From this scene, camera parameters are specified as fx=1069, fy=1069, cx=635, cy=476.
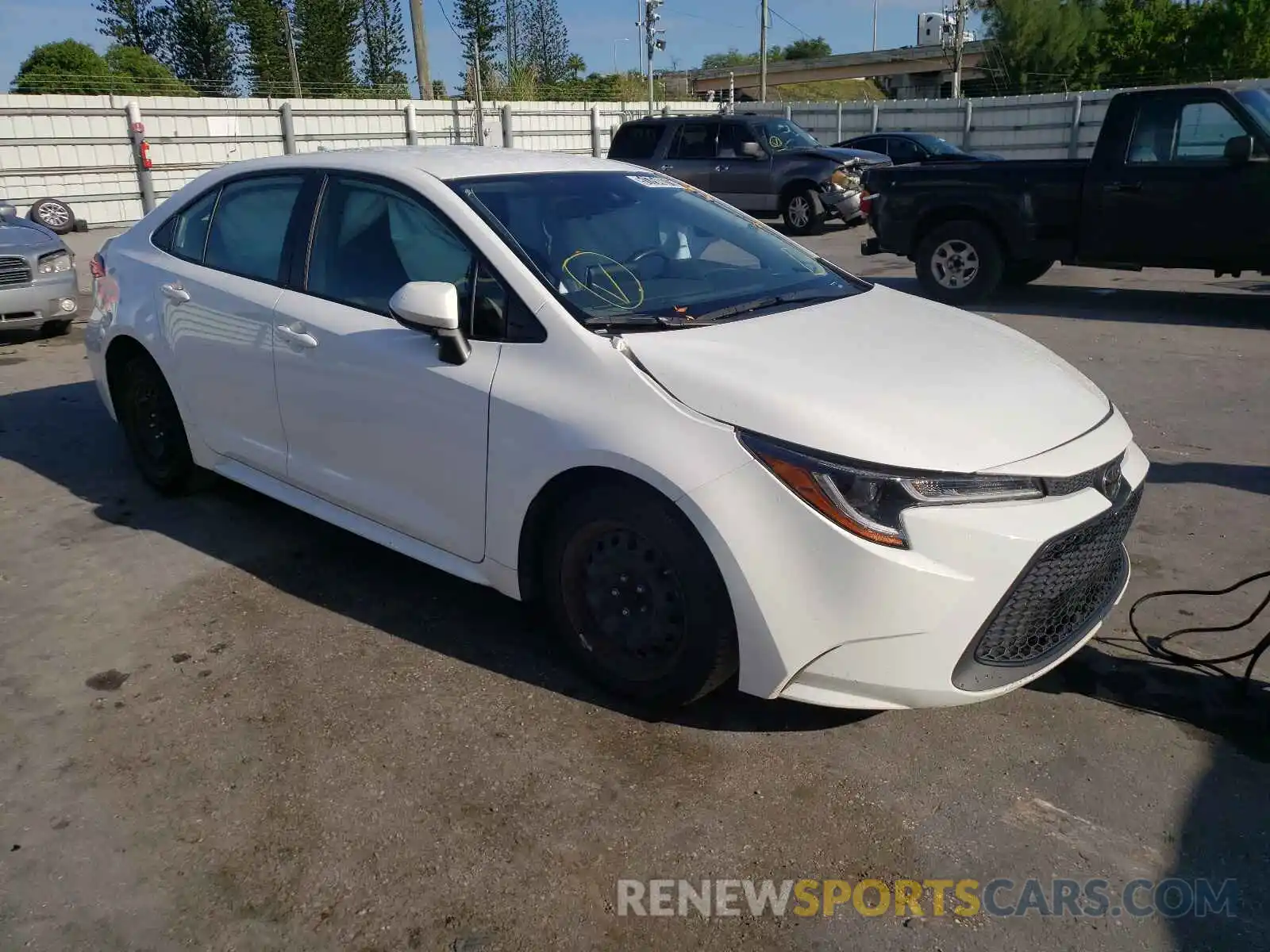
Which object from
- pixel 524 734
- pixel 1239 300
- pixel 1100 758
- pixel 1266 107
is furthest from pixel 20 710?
pixel 1239 300

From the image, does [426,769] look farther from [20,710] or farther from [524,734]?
[20,710]

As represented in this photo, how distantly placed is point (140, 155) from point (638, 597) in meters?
19.9

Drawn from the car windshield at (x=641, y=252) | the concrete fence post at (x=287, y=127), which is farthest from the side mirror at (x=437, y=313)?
the concrete fence post at (x=287, y=127)

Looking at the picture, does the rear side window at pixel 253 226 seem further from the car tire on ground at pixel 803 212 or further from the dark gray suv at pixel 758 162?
the car tire on ground at pixel 803 212

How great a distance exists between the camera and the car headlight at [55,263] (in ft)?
30.5

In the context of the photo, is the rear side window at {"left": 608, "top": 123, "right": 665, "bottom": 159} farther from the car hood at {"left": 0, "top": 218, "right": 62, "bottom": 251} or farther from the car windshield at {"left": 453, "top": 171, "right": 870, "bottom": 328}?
the car windshield at {"left": 453, "top": 171, "right": 870, "bottom": 328}

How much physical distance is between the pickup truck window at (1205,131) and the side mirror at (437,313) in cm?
791

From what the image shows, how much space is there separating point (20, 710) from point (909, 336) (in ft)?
10.4

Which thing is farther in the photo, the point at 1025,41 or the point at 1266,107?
the point at 1025,41

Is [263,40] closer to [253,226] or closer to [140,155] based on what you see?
[140,155]

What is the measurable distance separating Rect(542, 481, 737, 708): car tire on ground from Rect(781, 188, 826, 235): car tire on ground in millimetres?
13786

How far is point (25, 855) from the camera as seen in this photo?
2775 millimetres

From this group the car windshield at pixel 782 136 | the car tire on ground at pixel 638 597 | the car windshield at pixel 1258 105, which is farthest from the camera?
the car windshield at pixel 782 136

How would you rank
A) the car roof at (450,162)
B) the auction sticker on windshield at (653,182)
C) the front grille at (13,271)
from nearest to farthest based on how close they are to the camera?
1. the car roof at (450,162)
2. the auction sticker on windshield at (653,182)
3. the front grille at (13,271)
